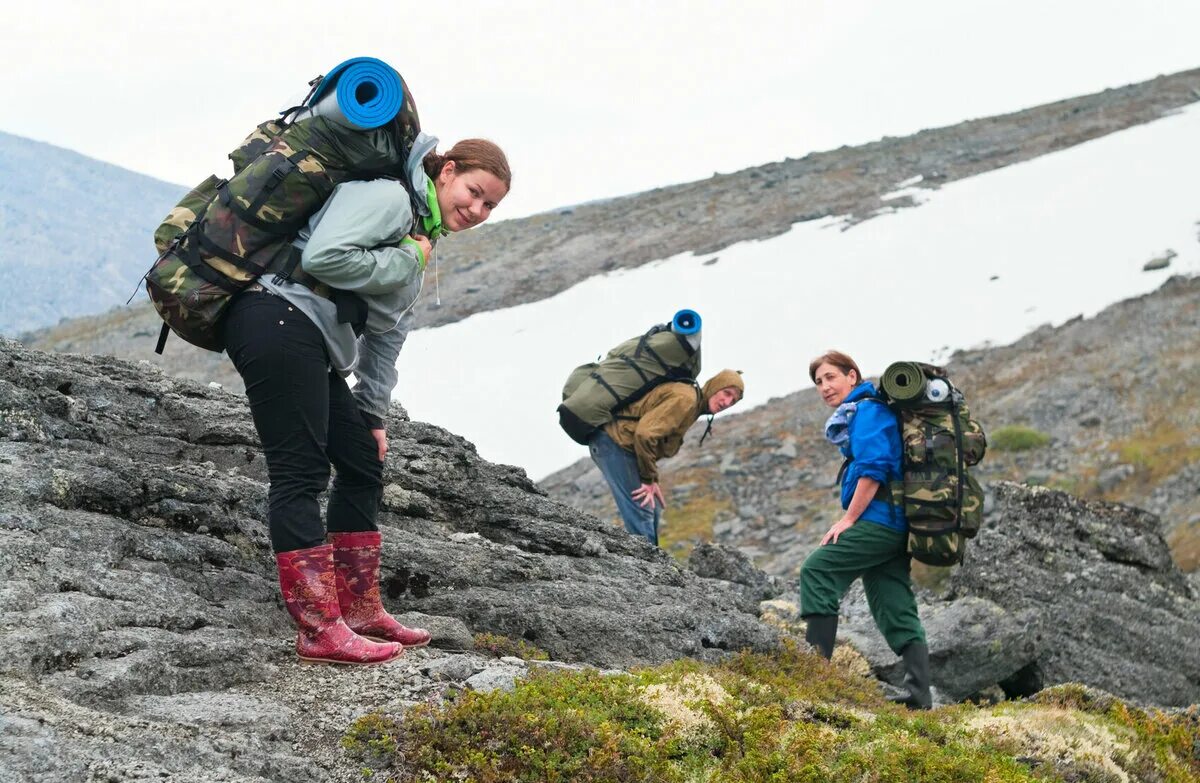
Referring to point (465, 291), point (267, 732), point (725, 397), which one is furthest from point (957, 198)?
point (267, 732)

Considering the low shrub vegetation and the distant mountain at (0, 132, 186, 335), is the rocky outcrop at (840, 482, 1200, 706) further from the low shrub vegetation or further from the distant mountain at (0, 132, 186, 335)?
the distant mountain at (0, 132, 186, 335)

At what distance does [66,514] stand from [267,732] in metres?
2.57

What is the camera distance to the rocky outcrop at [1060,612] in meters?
11.1

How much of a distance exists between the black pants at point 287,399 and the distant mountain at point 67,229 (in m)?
99.0

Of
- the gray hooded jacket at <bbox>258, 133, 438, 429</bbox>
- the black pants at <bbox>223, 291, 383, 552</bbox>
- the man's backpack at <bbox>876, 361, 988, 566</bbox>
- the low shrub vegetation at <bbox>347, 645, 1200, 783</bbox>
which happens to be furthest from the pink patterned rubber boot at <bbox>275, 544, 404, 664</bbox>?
the man's backpack at <bbox>876, 361, 988, 566</bbox>

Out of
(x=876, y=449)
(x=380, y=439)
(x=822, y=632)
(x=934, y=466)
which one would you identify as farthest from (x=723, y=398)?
(x=380, y=439)

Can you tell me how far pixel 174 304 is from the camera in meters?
5.57

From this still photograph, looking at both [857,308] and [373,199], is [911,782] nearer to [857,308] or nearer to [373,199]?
[373,199]

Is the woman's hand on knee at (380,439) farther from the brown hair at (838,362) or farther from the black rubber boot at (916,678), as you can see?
the black rubber boot at (916,678)

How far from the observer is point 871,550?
938cm

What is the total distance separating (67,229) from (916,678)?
151502mm

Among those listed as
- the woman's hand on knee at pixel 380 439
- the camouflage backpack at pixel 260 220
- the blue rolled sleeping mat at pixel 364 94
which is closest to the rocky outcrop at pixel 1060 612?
the woman's hand on knee at pixel 380 439

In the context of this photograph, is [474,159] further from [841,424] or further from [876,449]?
[841,424]

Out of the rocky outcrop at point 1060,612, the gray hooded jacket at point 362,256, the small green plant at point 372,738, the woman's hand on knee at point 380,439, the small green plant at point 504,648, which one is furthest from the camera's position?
the rocky outcrop at point 1060,612
